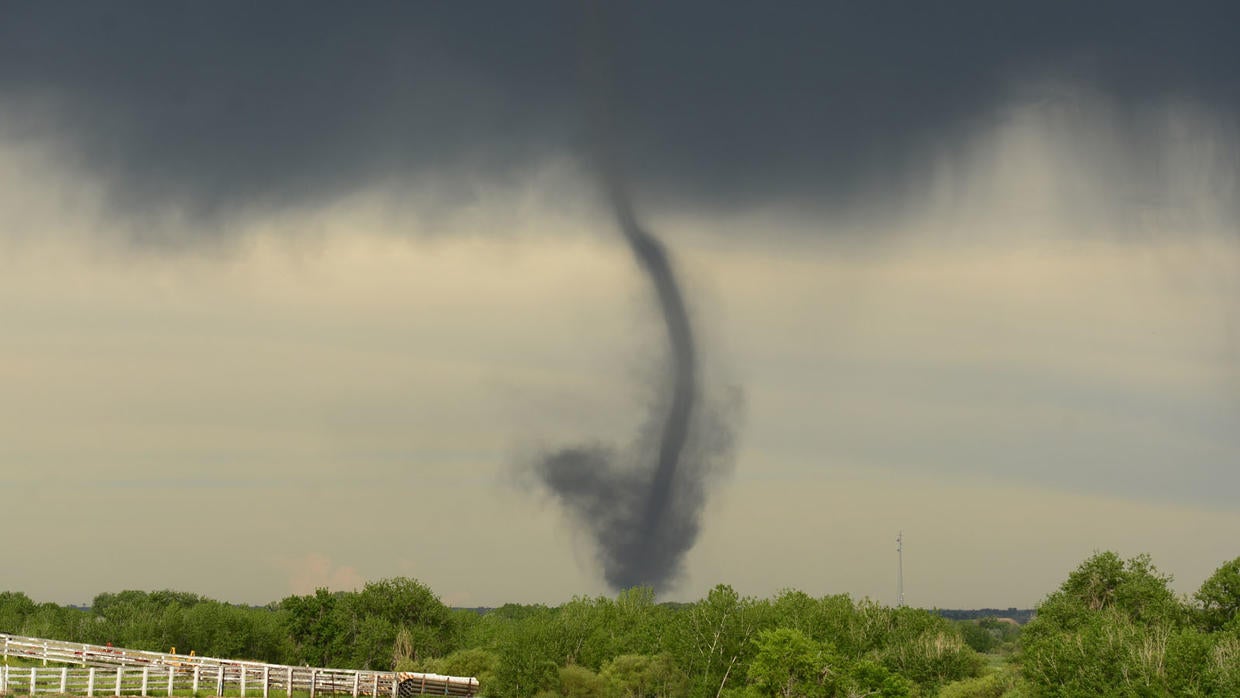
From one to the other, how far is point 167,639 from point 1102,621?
143 m

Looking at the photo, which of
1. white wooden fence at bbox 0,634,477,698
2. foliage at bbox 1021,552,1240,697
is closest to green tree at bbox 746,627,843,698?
foliage at bbox 1021,552,1240,697

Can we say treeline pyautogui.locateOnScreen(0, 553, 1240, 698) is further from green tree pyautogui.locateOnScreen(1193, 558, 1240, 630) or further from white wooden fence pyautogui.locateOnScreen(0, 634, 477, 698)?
white wooden fence pyautogui.locateOnScreen(0, 634, 477, 698)

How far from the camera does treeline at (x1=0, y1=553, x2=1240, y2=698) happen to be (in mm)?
99625

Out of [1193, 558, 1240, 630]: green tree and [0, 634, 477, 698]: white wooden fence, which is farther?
[1193, 558, 1240, 630]: green tree

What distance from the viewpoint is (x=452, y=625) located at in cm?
18912

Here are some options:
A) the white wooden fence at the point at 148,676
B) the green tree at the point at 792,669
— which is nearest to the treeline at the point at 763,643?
the green tree at the point at 792,669

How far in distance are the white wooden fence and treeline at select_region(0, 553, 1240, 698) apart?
29672 millimetres

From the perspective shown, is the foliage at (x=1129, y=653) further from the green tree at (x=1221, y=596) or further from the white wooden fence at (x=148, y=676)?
the white wooden fence at (x=148, y=676)

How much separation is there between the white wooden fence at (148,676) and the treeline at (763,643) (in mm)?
29672

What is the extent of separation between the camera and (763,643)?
373 ft

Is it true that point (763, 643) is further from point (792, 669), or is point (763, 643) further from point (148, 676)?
point (148, 676)

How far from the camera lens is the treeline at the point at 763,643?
9962cm

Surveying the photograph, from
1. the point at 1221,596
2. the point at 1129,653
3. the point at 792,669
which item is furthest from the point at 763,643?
the point at 1221,596

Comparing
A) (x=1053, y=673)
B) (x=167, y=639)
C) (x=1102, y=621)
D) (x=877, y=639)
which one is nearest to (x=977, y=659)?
(x=877, y=639)
